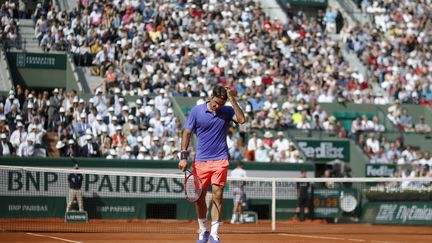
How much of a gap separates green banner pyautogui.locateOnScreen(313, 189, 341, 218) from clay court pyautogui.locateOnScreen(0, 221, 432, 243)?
2.46m

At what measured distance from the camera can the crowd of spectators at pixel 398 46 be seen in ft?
120

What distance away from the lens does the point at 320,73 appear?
3512 cm

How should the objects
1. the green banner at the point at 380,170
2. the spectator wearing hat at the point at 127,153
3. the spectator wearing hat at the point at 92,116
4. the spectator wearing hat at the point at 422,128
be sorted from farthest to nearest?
the spectator wearing hat at the point at 422,128 → the green banner at the point at 380,170 → the spectator wearing hat at the point at 92,116 → the spectator wearing hat at the point at 127,153

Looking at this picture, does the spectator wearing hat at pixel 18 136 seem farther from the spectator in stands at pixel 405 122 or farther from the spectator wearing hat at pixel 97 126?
the spectator in stands at pixel 405 122

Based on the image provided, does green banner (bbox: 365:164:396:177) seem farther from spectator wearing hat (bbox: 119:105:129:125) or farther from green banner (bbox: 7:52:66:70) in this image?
green banner (bbox: 7:52:66:70)

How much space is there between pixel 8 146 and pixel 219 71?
29.0 ft

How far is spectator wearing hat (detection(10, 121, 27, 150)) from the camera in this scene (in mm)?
26641

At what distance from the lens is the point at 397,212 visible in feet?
92.1

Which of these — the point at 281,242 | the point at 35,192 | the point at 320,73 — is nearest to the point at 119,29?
the point at 320,73

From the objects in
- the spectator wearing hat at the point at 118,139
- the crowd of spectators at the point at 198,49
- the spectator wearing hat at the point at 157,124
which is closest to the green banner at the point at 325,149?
the crowd of spectators at the point at 198,49

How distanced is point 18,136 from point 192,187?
11.9 metres

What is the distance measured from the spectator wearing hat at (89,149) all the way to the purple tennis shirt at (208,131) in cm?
1251

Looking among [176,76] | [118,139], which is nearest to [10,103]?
[118,139]

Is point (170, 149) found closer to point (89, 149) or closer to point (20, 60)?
point (89, 149)
